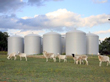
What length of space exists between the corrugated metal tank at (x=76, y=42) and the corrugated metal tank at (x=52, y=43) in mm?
3915

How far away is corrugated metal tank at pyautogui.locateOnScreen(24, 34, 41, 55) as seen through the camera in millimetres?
48406

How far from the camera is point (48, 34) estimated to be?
4547cm

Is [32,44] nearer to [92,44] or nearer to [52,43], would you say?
[52,43]

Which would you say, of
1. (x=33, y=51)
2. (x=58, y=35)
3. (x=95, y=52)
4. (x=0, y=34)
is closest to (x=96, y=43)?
(x=95, y=52)

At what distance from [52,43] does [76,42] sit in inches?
261

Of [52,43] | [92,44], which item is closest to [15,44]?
[52,43]

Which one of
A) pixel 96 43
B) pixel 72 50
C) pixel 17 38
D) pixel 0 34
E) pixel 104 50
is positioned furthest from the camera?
pixel 0 34

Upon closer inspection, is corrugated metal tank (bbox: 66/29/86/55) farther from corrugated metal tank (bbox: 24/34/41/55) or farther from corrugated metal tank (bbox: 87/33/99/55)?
corrugated metal tank (bbox: 24/34/41/55)

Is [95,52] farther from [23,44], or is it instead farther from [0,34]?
[0,34]

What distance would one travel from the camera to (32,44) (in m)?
48.6

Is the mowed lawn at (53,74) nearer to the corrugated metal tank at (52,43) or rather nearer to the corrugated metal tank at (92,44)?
the corrugated metal tank at (52,43)

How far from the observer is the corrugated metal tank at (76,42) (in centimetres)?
4134

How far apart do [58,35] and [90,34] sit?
982cm

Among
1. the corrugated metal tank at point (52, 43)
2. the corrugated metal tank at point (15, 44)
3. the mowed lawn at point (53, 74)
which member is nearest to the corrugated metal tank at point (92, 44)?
the corrugated metal tank at point (52, 43)
